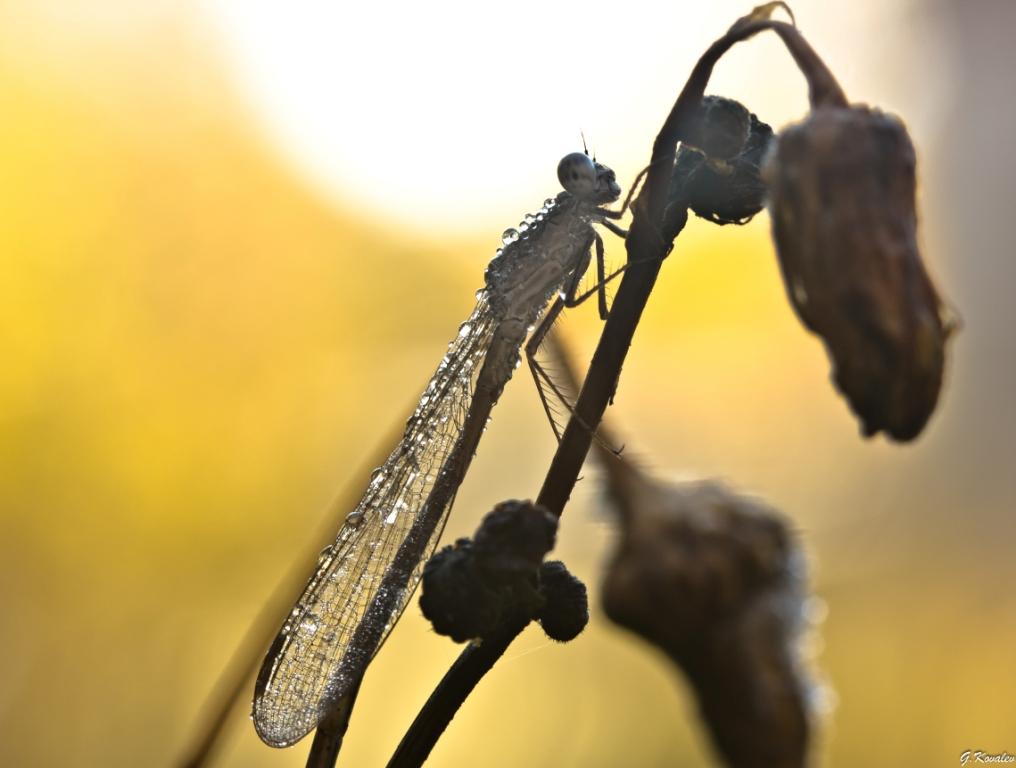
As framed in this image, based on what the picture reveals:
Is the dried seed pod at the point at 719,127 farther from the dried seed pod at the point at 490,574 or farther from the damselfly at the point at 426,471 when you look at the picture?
the damselfly at the point at 426,471

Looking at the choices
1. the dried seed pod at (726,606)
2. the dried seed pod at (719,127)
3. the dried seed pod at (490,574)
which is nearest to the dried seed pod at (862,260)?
the dried seed pod at (726,606)

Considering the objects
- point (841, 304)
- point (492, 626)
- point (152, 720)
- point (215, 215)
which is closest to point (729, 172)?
point (841, 304)

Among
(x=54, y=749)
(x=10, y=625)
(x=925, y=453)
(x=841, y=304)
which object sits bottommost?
(x=54, y=749)

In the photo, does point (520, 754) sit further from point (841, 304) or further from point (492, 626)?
point (841, 304)

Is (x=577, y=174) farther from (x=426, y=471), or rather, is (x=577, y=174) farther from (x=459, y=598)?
(x=459, y=598)

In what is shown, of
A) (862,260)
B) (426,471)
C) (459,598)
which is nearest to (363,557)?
(426,471)

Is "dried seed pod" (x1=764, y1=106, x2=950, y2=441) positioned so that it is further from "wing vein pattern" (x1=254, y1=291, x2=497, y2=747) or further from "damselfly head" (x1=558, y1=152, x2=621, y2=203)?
"damselfly head" (x1=558, y1=152, x2=621, y2=203)
